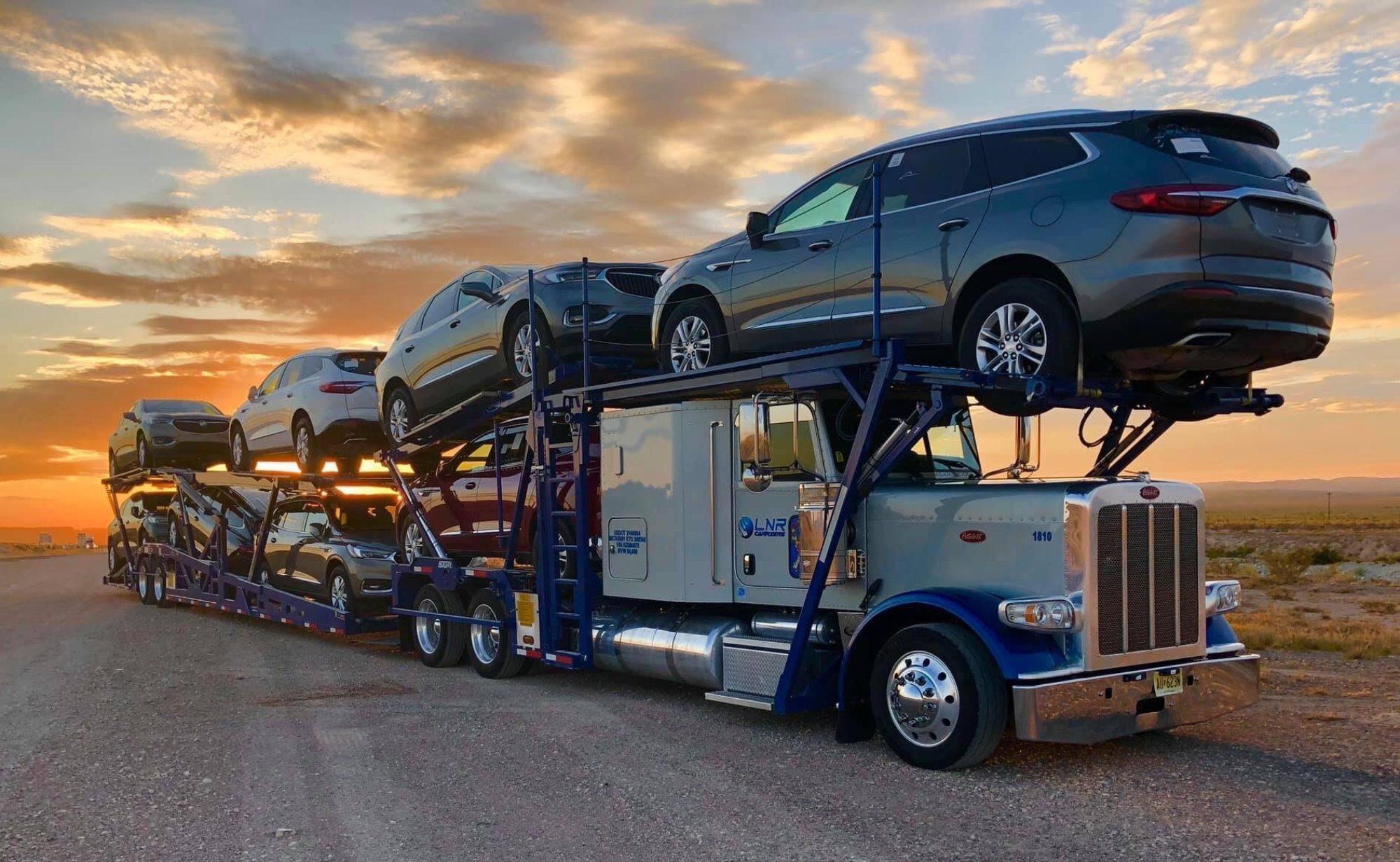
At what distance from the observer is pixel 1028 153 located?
7.14 meters

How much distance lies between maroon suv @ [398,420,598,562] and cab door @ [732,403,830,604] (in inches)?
86.3

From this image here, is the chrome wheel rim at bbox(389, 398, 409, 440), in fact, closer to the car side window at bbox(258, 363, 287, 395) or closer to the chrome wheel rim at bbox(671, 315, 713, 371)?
the car side window at bbox(258, 363, 287, 395)

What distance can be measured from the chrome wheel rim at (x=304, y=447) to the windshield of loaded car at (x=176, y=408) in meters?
4.37

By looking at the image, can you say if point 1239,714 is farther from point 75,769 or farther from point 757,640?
point 75,769

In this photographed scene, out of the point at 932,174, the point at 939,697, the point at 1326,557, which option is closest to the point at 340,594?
the point at 939,697

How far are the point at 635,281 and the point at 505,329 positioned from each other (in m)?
1.32

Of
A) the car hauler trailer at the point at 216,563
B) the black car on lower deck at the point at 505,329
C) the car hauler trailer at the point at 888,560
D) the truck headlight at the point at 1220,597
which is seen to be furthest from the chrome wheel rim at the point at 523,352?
the truck headlight at the point at 1220,597

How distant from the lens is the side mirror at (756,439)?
298 inches

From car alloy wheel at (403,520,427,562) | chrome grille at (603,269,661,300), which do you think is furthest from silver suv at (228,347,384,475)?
chrome grille at (603,269,661,300)

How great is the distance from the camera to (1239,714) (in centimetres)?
869

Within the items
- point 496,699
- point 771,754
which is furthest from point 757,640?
point 496,699

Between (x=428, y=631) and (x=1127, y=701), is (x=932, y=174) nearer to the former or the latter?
(x=1127, y=701)

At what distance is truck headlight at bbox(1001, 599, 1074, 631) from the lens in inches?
256

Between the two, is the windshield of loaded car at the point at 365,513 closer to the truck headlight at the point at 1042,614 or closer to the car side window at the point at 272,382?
the car side window at the point at 272,382
